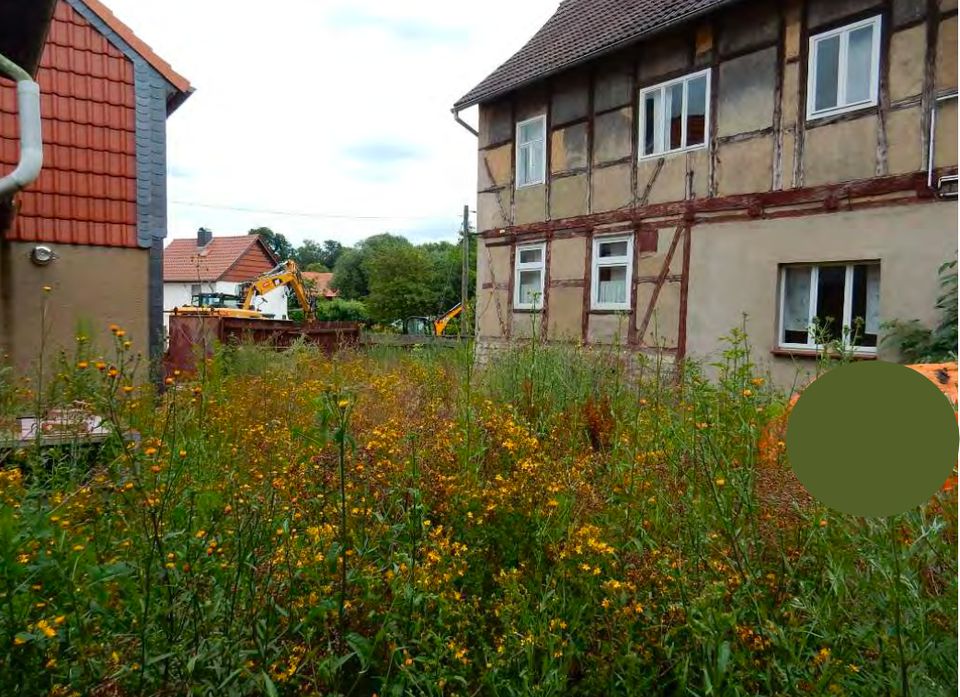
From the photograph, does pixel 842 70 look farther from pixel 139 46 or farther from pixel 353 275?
pixel 353 275

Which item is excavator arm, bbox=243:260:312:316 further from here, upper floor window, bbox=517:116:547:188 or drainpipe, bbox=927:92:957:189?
drainpipe, bbox=927:92:957:189

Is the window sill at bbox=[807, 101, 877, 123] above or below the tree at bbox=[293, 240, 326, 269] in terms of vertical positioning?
below

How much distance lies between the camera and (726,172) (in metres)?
9.20

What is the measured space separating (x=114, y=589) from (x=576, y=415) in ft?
7.82

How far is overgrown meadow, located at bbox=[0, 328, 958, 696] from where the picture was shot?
4.94ft

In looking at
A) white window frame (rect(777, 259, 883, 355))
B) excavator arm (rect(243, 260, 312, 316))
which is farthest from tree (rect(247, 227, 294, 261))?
white window frame (rect(777, 259, 883, 355))

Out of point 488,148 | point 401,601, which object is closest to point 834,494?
point 401,601

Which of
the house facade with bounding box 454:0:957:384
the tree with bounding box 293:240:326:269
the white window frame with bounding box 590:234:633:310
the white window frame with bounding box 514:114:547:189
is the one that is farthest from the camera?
the tree with bounding box 293:240:326:269

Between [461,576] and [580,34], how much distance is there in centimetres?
1169

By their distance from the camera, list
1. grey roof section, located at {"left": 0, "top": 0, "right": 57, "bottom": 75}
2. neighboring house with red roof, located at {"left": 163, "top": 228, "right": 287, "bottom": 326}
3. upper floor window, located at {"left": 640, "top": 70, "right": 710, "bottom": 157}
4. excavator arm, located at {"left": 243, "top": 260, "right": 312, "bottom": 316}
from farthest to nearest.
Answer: neighboring house with red roof, located at {"left": 163, "top": 228, "right": 287, "bottom": 326}, excavator arm, located at {"left": 243, "top": 260, "right": 312, "bottom": 316}, upper floor window, located at {"left": 640, "top": 70, "right": 710, "bottom": 157}, grey roof section, located at {"left": 0, "top": 0, "right": 57, "bottom": 75}

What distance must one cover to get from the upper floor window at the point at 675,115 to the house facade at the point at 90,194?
670 cm

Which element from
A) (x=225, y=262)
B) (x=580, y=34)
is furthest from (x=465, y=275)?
(x=225, y=262)

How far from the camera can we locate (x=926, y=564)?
1.59 metres

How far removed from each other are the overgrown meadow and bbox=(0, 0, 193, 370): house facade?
5.79 m
